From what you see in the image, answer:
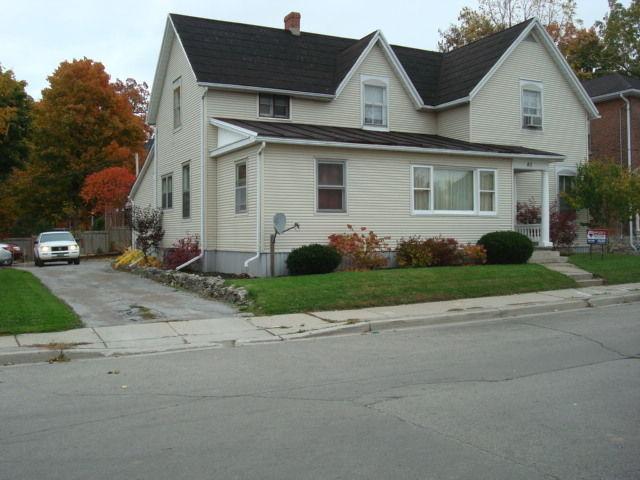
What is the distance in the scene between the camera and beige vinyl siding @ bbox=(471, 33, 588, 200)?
78.3 feet

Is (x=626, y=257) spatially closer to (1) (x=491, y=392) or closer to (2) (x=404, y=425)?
(1) (x=491, y=392)

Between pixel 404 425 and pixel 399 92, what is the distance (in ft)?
63.2

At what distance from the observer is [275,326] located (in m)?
12.0

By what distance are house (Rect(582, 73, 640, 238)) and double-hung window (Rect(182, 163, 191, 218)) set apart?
773 inches

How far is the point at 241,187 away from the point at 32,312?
26.4 feet

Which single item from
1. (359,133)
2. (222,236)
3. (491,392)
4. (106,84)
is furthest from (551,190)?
(106,84)

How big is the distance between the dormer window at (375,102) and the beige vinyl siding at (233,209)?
5579 millimetres

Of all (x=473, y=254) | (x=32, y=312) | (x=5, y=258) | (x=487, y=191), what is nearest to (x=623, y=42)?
(x=487, y=191)

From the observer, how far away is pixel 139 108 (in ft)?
208

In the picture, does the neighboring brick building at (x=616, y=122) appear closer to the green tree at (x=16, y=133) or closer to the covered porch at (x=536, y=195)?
the covered porch at (x=536, y=195)

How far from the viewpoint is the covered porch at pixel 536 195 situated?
2212 centimetres

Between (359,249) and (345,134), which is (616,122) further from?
(359,249)

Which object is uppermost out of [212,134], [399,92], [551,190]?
[399,92]

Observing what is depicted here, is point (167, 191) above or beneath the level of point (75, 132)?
beneath
